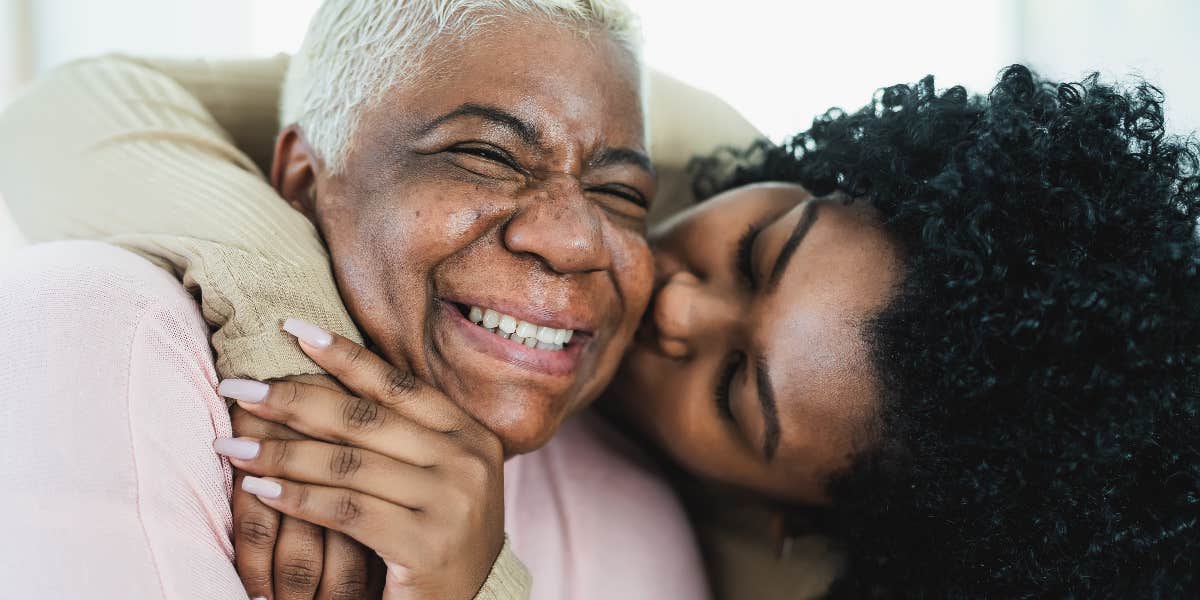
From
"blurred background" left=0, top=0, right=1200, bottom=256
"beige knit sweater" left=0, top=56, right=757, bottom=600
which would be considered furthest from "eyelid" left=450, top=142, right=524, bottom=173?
"blurred background" left=0, top=0, right=1200, bottom=256

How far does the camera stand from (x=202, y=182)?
133cm

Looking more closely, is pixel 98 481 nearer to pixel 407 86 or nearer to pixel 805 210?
pixel 407 86

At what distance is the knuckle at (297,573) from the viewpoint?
1.01 metres

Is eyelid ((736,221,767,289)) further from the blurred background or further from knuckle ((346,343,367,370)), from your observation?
the blurred background

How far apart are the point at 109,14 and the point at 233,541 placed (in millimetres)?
2353

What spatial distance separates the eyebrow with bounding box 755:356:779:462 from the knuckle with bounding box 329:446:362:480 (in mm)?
592

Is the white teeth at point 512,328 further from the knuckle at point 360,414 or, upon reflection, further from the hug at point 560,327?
the knuckle at point 360,414

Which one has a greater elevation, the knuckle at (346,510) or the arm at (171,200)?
the arm at (171,200)

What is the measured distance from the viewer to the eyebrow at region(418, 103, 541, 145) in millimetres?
1256

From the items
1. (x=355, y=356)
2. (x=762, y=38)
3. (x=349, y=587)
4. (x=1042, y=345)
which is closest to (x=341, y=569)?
(x=349, y=587)

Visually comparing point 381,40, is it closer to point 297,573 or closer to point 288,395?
point 288,395

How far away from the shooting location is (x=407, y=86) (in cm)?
129

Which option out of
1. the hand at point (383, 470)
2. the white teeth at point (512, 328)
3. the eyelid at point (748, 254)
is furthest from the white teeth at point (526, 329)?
the eyelid at point (748, 254)

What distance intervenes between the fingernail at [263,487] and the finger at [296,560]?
0.05 metres
